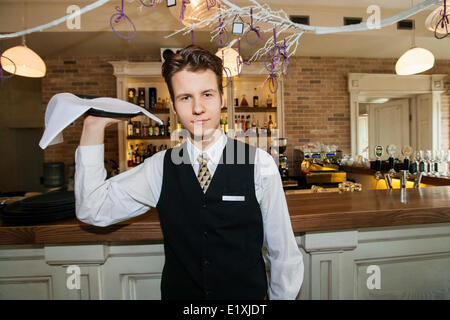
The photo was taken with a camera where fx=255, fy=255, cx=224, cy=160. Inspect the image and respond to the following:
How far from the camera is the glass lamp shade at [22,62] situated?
2246 millimetres

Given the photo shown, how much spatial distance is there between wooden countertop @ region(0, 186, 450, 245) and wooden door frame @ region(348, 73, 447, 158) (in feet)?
12.4

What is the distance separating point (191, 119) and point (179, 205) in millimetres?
300

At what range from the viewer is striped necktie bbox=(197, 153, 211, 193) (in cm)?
90

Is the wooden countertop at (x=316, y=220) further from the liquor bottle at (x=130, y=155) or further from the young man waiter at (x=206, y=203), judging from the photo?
the liquor bottle at (x=130, y=155)

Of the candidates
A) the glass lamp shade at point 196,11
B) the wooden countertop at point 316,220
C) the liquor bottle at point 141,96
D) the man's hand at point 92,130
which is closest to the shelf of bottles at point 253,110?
the liquor bottle at point 141,96

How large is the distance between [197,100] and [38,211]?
2.47 feet

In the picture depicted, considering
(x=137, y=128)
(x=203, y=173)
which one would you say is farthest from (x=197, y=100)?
(x=137, y=128)

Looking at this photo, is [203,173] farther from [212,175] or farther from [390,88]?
[390,88]

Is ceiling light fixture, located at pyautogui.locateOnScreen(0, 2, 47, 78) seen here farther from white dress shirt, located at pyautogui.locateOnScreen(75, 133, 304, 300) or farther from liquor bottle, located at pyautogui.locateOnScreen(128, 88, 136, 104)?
white dress shirt, located at pyautogui.locateOnScreen(75, 133, 304, 300)

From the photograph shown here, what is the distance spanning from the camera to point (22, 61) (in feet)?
7.50

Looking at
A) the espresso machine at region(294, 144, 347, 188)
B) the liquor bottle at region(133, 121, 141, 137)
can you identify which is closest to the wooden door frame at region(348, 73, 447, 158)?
the espresso machine at region(294, 144, 347, 188)

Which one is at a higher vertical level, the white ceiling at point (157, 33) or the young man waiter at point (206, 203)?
the white ceiling at point (157, 33)

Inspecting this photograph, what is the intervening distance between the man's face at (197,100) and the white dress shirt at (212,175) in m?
0.10

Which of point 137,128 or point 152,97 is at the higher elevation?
point 152,97
